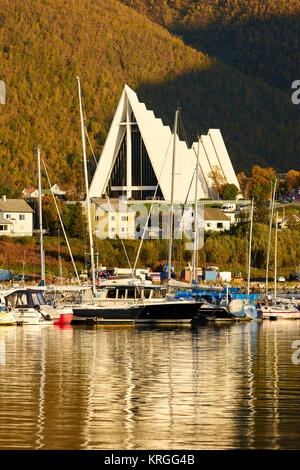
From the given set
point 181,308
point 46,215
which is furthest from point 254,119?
point 181,308

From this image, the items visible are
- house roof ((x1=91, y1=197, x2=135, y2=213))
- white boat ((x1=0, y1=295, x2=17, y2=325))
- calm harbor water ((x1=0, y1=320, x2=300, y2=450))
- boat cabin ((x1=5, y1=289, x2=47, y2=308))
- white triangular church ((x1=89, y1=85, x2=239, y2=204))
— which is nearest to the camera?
calm harbor water ((x1=0, y1=320, x2=300, y2=450))

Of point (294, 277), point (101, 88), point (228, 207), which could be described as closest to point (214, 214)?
point (228, 207)

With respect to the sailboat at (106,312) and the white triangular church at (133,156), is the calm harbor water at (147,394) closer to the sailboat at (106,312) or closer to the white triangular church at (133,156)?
the sailboat at (106,312)

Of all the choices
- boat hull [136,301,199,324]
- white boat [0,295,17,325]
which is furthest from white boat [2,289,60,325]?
boat hull [136,301,199,324]

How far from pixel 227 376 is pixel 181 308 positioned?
1594 centimetres

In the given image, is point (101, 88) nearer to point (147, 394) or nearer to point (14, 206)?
point (14, 206)

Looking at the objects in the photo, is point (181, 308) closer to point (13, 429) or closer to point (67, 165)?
point (13, 429)

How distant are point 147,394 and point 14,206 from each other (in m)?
54.3

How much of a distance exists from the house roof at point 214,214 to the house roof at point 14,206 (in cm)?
1234

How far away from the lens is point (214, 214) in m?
74.2

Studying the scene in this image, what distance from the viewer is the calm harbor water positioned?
13.6m

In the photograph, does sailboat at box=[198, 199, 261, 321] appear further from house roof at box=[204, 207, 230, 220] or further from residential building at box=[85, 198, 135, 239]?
house roof at box=[204, 207, 230, 220]

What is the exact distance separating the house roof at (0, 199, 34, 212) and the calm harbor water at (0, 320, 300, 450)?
4128cm

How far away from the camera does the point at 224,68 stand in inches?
7087
